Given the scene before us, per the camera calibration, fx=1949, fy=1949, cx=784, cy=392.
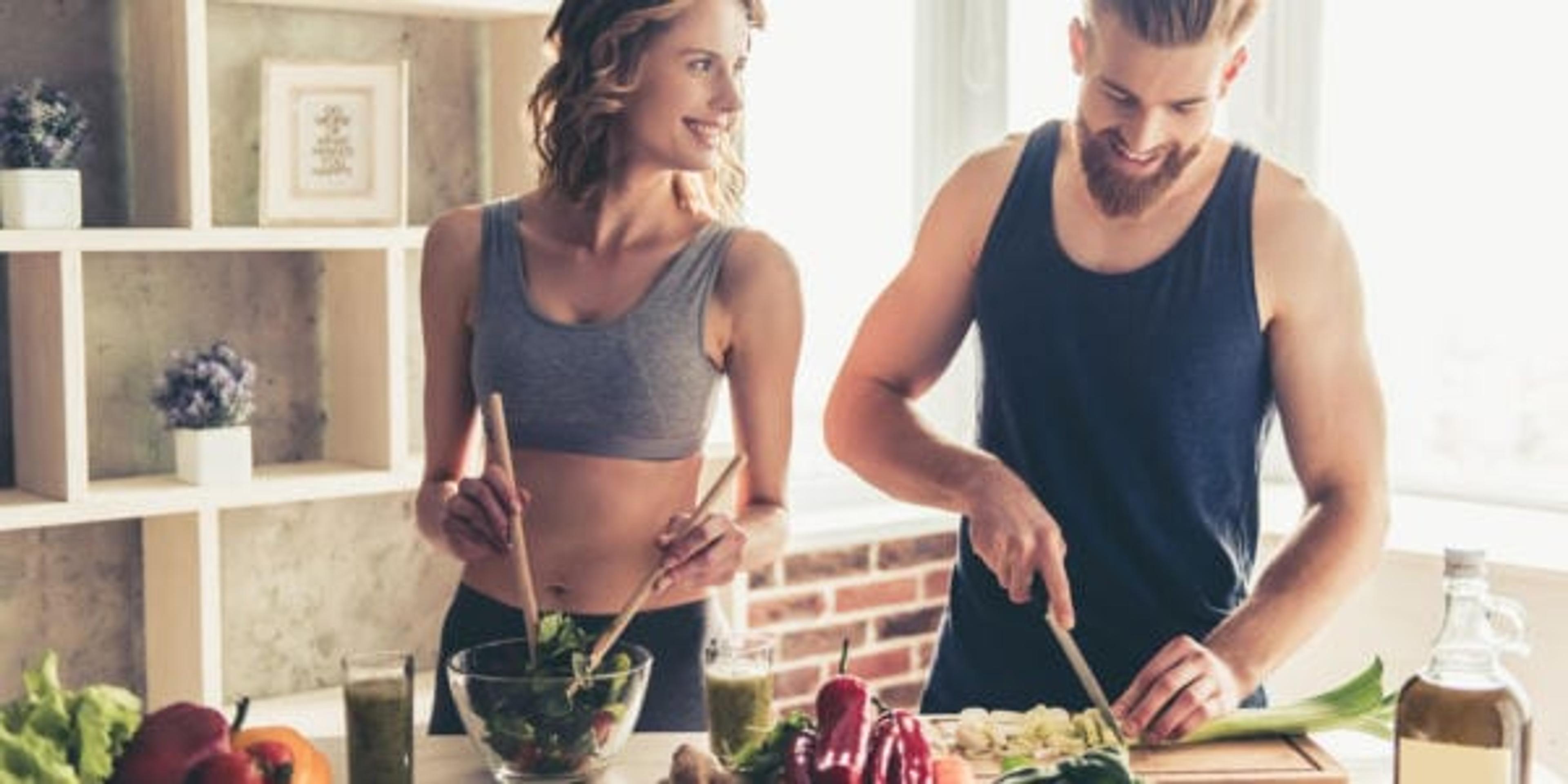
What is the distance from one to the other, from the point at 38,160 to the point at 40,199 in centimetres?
6

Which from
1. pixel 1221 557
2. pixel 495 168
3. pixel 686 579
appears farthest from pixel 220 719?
pixel 495 168

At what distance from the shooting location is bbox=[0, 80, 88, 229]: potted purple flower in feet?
9.02

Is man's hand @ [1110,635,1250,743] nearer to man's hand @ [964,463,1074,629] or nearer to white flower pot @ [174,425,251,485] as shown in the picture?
man's hand @ [964,463,1074,629]

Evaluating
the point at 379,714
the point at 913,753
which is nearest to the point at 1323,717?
the point at 913,753

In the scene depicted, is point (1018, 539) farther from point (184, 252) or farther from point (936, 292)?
point (184, 252)

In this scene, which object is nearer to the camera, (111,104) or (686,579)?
(686,579)

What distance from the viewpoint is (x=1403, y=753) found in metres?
1.54

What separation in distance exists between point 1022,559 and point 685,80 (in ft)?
2.42

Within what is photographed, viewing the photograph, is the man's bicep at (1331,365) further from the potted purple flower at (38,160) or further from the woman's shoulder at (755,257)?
the potted purple flower at (38,160)

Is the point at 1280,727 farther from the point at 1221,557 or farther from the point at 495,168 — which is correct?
the point at 495,168

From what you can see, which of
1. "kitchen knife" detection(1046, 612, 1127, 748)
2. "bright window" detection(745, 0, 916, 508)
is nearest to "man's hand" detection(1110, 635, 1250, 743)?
"kitchen knife" detection(1046, 612, 1127, 748)

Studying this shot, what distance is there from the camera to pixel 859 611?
13.1 ft

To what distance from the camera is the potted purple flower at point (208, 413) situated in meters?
2.96

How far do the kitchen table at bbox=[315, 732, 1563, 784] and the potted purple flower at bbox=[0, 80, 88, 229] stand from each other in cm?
112
